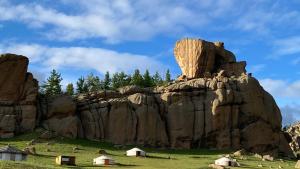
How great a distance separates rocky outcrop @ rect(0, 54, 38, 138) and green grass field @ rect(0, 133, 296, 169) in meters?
3.96

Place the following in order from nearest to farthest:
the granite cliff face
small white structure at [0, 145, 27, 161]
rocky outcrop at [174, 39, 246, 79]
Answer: small white structure at [0, 145, 27, 161] → the granite cliff face → rocky outcrop at [174, 39, 246, 79]

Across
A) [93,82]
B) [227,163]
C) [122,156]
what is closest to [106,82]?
[93,82]

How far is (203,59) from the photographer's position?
138000 mm

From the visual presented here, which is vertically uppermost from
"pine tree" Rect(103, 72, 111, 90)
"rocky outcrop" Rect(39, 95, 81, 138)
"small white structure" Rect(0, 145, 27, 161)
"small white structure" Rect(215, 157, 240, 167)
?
"pine tree" Rect(103, 72, 111, 90)

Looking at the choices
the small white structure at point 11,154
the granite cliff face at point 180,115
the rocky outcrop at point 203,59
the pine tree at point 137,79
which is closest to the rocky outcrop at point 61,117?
the granite cliff face at point 180,115

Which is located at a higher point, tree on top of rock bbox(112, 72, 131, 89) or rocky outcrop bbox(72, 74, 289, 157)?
tree on top of rock bbox(112, 72, 131, 89)

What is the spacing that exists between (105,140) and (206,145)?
22.9m

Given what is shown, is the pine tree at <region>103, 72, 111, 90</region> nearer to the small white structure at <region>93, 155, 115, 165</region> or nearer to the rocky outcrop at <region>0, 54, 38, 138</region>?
the rocky outcrop at <region>0, 54, 38, 138</region>

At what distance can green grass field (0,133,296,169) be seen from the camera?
84125 millimetres

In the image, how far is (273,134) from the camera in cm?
12875

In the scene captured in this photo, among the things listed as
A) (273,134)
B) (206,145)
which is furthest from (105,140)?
(273,134)

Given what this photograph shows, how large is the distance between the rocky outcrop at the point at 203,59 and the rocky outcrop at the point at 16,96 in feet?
139

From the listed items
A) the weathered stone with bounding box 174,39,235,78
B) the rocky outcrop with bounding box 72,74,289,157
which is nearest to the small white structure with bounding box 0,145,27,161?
the rocky outcrop with bounding box 72,74,289,157

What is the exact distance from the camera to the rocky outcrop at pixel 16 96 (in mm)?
108875
